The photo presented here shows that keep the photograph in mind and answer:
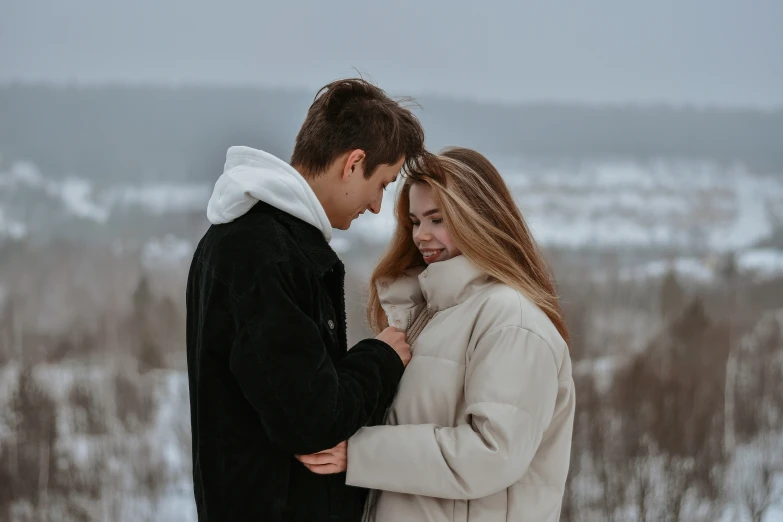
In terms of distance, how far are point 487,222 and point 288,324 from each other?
56 cm

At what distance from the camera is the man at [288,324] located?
1327 millimetres

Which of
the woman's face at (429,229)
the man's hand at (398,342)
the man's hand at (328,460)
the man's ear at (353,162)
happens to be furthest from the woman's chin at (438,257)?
the man's hand at (328,460)

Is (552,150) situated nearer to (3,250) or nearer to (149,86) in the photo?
(149,86)

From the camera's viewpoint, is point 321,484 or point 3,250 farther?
point 3,250

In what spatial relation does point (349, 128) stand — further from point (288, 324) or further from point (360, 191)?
point (288, 324)

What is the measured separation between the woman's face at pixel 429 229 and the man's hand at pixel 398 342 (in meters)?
0.21

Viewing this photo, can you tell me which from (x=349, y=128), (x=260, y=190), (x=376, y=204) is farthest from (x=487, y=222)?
(x=260, y=190)

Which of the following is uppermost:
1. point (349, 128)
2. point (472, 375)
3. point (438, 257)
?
point (349, 128)

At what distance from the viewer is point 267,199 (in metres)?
1.42

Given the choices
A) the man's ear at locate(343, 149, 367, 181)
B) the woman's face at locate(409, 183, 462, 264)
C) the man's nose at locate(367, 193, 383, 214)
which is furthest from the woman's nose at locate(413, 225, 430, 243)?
the man's ear at locate(343, 149, 367, 181)

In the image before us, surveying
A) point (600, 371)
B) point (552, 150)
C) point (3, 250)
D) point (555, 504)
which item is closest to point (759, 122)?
point (552, 150)

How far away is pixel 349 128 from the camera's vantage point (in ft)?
4.97

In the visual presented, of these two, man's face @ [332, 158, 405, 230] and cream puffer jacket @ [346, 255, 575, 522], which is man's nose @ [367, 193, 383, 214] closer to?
man's face @ [332, 158, 405, 230]

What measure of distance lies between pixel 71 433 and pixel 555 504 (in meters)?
9.62
